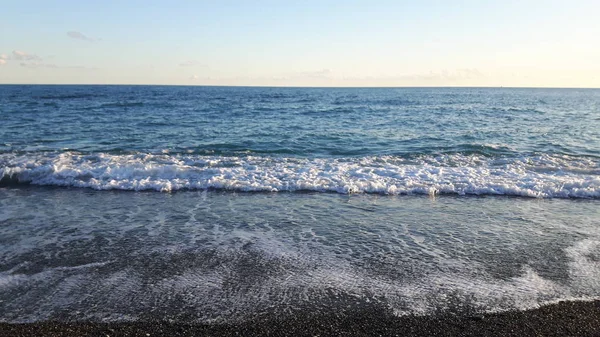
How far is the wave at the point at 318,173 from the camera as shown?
11461 millimetres

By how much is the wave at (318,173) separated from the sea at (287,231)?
0.06 metres

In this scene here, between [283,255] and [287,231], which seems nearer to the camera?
[283,255]

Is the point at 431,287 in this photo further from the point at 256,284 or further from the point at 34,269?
the point at 34,269

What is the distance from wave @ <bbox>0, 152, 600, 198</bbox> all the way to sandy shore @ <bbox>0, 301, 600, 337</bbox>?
6298 mm

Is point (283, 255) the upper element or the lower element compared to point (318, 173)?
lower

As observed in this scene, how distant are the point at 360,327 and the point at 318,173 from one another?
27.6ft

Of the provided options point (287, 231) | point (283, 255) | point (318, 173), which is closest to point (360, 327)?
point (283, 255)

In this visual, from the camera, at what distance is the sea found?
18.0ft

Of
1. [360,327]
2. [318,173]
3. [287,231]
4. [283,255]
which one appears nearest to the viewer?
[360,327]

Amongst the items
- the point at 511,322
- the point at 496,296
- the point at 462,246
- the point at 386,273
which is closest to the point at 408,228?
the point at 462,246

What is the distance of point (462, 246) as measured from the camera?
7.37 meters

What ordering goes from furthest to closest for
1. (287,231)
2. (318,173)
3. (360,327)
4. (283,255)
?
(318,173) < (287,231) < (283,255) < (360,327)

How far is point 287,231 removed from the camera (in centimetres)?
813

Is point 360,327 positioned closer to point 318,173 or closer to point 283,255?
point 283,255
